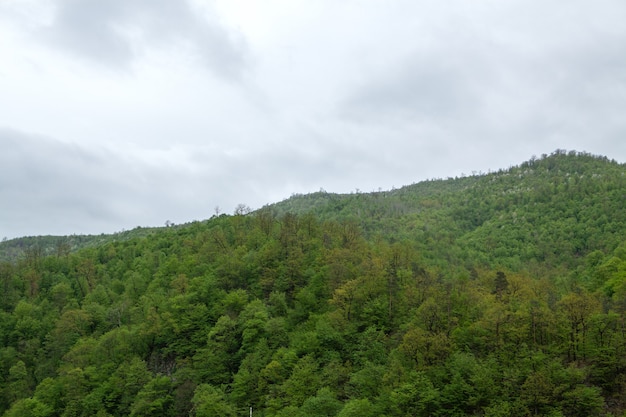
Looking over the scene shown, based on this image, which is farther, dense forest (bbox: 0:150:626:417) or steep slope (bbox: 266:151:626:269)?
steep slope (bbox: 266:151:626:269)

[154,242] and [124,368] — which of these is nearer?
[124,368]

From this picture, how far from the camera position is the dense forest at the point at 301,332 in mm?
56625

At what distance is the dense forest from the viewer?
5662 cm

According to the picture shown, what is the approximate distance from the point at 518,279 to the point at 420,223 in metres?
113

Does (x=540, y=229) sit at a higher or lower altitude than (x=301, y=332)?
higher

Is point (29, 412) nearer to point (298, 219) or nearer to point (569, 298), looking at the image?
point (298, 219)

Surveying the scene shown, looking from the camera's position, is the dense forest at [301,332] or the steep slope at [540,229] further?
the steep slope at [540,229]

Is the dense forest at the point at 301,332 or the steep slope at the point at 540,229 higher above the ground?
the steep slope at the point at 540,229

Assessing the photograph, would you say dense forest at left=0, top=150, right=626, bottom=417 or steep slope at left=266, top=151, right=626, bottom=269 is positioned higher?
steep slope at left=266, top=151, right=626, bottom=269

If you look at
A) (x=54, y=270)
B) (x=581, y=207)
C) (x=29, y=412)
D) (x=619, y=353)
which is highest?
(x=581, y=207)

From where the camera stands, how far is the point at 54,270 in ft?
427

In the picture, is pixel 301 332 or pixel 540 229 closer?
pixel 301 332

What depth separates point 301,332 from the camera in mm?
78438

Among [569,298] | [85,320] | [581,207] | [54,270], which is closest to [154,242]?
[54,270]
